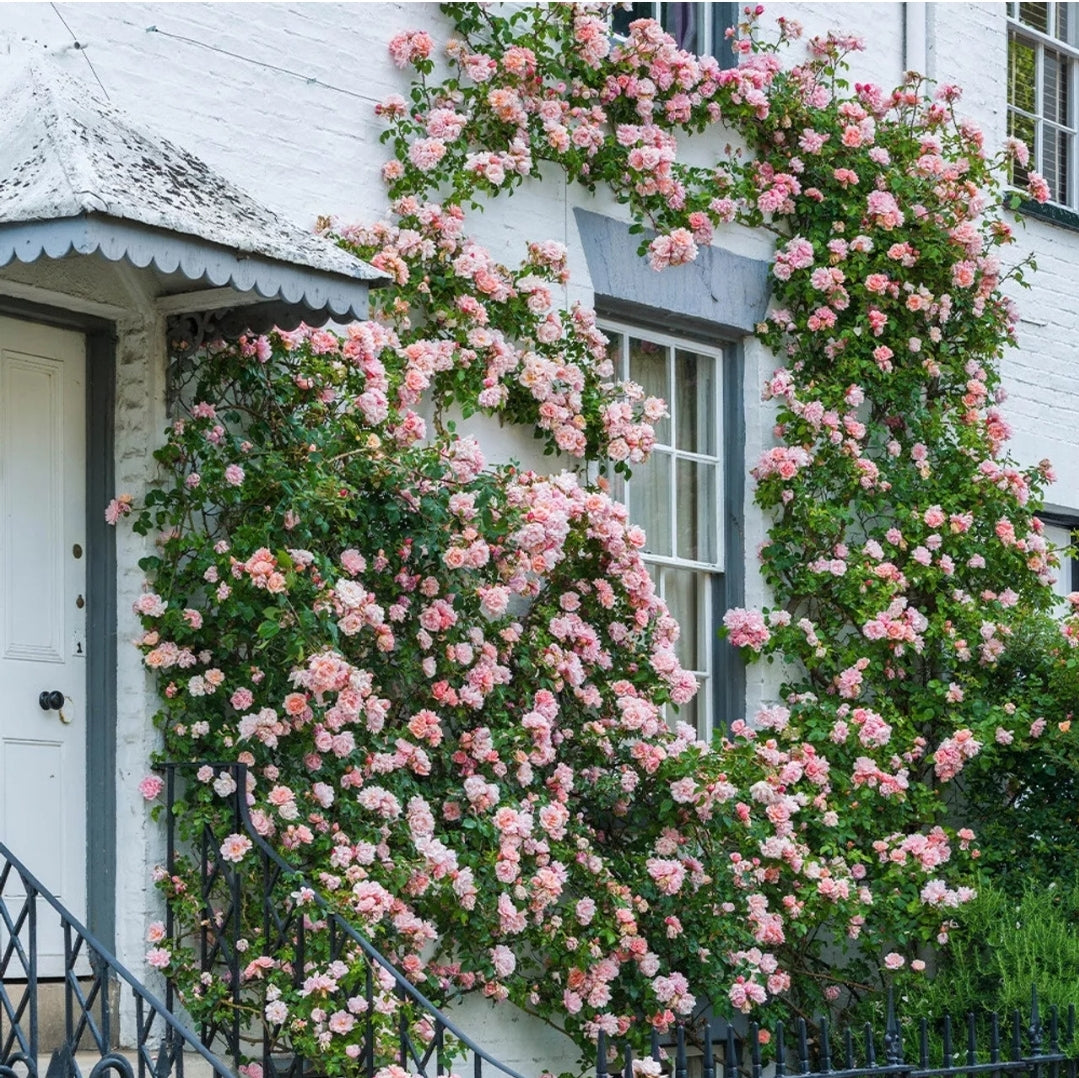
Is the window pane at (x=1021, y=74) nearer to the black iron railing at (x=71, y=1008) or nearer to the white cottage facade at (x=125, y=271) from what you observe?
the white cottage facade at (x=125, y=271)

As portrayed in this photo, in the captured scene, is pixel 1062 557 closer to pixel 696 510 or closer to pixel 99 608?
pixel 696 510

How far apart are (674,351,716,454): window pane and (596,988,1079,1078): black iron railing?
2.78m

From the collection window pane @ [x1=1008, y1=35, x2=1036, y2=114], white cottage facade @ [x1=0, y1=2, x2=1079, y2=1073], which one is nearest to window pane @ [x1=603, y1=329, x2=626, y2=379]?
white cottage facade @ [x1=0, y1=2, x2=1079, y2=1073]

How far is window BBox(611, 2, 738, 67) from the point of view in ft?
32.1

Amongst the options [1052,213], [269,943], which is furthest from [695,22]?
[269,943]

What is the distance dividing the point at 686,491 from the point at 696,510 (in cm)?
11

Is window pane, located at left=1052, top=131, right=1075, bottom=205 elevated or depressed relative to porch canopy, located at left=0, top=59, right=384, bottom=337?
elevated

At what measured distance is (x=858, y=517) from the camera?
1004cm

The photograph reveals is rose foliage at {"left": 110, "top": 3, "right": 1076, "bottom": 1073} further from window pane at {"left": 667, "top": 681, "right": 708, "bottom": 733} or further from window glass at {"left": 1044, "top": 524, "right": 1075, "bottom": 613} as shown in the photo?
window glass at {"left": 1044, "top": 524, "right": 1075, "bottom": 613}

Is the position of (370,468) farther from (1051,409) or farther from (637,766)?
(1051,409)

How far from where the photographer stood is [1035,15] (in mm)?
12125

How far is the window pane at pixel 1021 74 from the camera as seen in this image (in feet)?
39.1

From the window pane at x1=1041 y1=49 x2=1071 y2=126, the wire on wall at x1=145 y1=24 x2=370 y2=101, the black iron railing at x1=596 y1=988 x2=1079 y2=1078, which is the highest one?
the window pane at x1=1041 y1=49 x2=1071 y2=126

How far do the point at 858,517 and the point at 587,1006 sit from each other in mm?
3108
